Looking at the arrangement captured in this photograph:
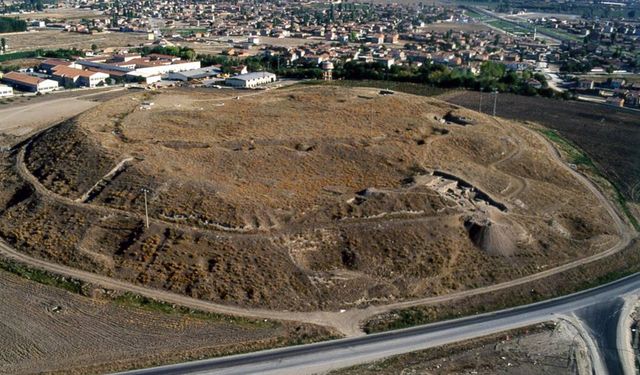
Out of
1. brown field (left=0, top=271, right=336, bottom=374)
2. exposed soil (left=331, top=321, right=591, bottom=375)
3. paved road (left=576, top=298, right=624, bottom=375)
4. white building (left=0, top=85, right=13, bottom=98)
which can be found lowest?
paved road (left=576, top=298, right=624, bottom=375)

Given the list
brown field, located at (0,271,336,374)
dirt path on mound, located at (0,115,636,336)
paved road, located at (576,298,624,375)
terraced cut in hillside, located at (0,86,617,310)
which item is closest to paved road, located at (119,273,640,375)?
paved road, located at (576,298,624,375)

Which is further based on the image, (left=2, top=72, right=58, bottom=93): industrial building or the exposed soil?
(left=2, top=72, right=58, bottom=93): industrial building

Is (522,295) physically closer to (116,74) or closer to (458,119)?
(458,119)

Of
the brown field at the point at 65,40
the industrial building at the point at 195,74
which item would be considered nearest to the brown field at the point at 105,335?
the industrial building at the point at 195,74

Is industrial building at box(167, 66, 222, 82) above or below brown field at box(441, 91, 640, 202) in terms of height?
above

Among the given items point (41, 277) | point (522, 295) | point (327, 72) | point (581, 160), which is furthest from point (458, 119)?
point (41, 277)

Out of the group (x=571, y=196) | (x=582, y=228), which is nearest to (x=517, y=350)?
(x=582, y=228)

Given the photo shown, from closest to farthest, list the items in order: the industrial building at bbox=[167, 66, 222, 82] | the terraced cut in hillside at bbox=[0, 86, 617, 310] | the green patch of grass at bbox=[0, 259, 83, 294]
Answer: the green patch of grass at bbox=[0, 259, 83, 294] → the terraced cut in hillside at bbox=[0, 86, 617, 310] → the industrial building at bbox=[167, 66, 222, 82]

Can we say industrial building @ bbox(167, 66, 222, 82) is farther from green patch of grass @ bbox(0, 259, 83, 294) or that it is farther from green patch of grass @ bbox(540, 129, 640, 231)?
green patch of grass @ bbox(0, 259, 83, 294)

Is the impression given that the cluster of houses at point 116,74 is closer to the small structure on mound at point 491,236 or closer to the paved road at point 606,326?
the small structure on mound at point 491,236
